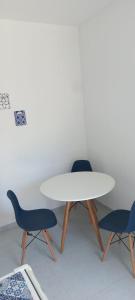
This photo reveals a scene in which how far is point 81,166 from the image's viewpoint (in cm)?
349

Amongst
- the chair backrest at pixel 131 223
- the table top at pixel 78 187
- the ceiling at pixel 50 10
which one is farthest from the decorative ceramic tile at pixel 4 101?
the chair backrest at pixel 131 223

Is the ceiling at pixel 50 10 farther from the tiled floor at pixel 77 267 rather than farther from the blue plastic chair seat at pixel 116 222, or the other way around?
the tiled floor at pixel 77 267

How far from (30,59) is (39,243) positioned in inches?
87.8

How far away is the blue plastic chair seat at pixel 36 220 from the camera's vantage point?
2479 millimetres

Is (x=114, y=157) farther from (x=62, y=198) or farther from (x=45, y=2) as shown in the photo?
(x=45, y=2)

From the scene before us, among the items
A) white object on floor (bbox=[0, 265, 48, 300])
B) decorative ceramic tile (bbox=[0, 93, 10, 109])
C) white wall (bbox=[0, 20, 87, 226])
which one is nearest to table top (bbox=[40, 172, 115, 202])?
white wall (bbox=[0, 20, 87, 226])

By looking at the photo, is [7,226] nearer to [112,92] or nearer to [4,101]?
[4,101]

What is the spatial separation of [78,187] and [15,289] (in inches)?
51.4

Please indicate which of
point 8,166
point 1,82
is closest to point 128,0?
point 1,82

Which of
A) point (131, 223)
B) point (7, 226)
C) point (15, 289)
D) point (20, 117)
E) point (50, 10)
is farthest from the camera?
point (7, 226)

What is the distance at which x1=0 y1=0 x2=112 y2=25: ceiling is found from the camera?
2.53m

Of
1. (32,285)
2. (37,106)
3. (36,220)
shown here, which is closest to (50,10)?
(37,106)

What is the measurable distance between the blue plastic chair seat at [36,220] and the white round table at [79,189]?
20cm

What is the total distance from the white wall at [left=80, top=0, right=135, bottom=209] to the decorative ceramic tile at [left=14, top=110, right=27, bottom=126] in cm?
94
